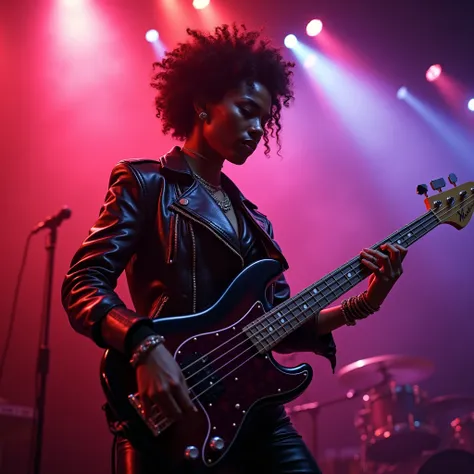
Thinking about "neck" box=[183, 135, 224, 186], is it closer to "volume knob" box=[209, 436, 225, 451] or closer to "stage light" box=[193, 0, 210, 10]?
"volume knob" box=[209, 436, 225, 451]

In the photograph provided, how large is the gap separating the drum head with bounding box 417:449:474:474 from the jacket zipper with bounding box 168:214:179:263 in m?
3.78

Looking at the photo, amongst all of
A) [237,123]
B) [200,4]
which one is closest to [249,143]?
[237,123]

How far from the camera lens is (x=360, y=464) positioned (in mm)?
6125

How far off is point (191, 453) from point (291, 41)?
21.2 feet

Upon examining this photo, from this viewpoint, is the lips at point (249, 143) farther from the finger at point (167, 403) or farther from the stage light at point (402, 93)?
the stage light at point (402, 93)

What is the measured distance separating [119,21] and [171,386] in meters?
6.02

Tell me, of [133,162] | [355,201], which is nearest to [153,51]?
[355,201]

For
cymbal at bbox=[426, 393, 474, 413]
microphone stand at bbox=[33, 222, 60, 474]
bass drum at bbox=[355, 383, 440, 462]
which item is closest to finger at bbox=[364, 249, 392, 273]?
microphone stand at bbox=[33, 222, 60, 474]

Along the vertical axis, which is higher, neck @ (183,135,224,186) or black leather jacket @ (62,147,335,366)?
neck @ (183,135,224,186)

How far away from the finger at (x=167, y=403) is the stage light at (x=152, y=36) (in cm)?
598

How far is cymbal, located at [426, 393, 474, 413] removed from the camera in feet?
19.2

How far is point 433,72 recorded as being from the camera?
735 centimetres

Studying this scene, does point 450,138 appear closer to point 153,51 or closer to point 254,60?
point 153,51

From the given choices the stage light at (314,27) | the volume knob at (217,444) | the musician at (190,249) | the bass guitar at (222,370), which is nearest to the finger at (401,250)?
the musician at (190,249)
